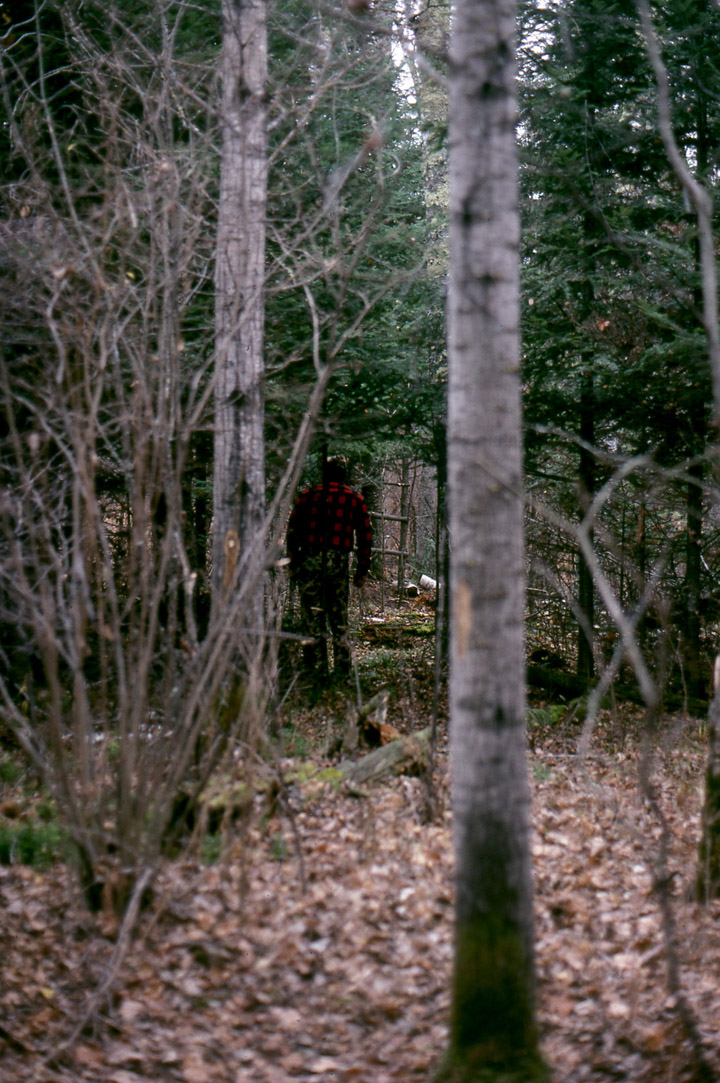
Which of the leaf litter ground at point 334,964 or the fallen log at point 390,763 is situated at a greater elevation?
the fallen log at point 390,763

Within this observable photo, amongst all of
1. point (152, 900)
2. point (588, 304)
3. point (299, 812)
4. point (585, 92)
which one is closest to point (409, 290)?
point (588, 304)

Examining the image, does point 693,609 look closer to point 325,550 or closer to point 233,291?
point 325,550

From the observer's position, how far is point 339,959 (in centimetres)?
388

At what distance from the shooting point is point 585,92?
26.5 feet

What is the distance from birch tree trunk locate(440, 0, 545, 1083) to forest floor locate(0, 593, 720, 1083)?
0.46m

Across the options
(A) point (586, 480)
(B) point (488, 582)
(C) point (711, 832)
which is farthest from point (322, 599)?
(B) point (488, 582)

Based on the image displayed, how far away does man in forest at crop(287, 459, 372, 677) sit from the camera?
9.93 metres

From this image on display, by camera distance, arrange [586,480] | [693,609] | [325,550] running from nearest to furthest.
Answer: [693,609] → [586,480] → [325,550]

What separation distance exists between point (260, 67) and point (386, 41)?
2424 millimetres

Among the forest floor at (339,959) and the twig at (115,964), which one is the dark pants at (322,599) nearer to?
the forest floor at (339,959)

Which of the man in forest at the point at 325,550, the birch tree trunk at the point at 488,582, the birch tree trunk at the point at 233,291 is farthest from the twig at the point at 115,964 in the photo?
the man in forest at the point at 325,550

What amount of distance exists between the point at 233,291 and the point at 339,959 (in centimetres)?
447

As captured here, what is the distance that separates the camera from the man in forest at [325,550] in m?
9.93

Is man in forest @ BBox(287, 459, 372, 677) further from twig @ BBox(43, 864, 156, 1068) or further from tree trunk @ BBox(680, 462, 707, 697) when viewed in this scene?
twig @ BBox(43, 864, 156, 1068)
